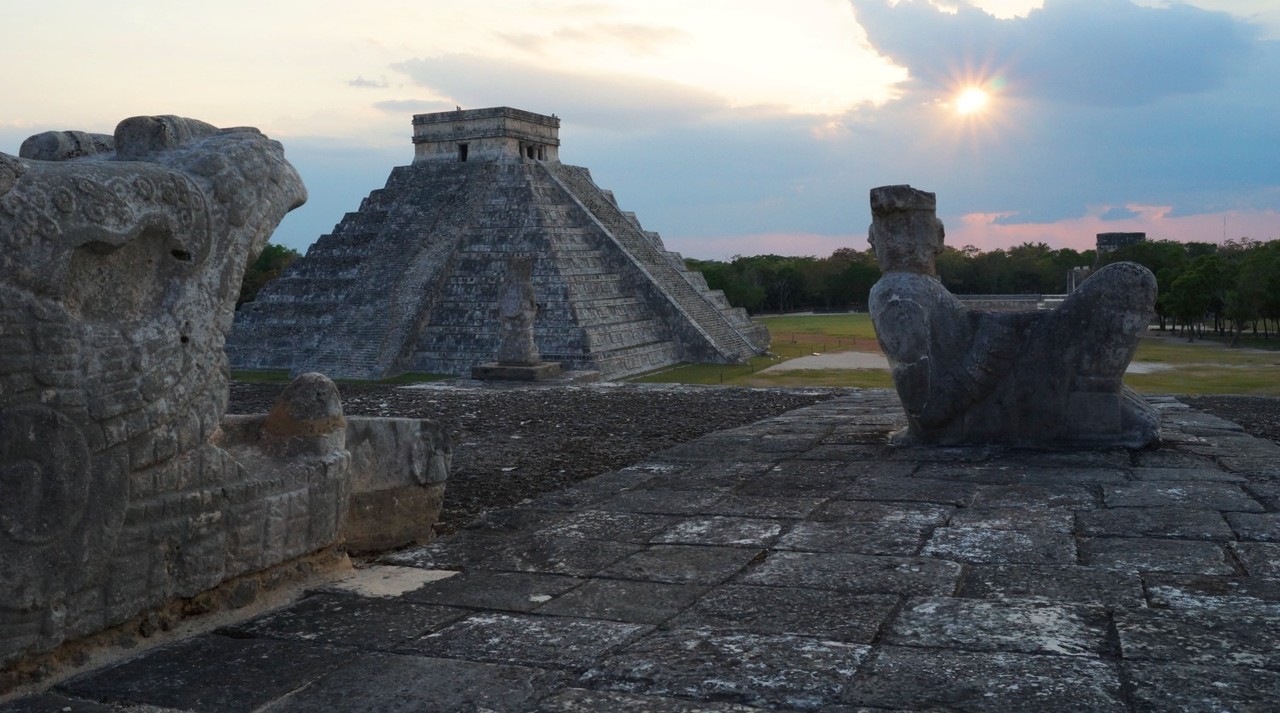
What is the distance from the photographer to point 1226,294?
121 feet

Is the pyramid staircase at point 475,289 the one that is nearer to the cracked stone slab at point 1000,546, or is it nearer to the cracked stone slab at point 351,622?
the cracked stone slab at point 1000,546

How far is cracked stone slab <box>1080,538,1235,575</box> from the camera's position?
4.51 meters

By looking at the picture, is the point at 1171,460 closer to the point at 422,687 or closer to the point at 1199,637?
the point at 1199,637

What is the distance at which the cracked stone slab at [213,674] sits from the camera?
3320 millimetres

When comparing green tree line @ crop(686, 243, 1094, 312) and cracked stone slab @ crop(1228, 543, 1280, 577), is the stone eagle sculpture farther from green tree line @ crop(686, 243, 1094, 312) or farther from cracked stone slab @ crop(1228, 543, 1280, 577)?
green tree line @ crop(686, 243, 1094, 312)

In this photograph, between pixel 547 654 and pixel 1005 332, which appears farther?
pixel 1005 332

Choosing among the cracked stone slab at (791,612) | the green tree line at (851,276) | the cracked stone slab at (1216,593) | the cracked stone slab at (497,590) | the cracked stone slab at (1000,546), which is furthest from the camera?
the green tree line at (851,276)

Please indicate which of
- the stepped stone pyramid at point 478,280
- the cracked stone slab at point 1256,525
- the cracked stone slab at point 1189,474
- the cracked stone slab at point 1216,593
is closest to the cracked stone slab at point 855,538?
the cracked stone slab at point 1216,593

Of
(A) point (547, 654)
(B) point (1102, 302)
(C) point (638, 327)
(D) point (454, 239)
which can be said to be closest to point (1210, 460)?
(B) point (1102, 302)

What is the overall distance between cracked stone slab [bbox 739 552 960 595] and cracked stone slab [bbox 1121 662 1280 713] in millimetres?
991

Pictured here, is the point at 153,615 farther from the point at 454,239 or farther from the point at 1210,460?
the point at 454,239

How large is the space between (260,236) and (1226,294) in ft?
127

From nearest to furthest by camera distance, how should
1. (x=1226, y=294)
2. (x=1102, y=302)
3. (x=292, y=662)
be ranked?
(x=292, y=662)
(x=1102, y=302)
(x=1226, y=294)

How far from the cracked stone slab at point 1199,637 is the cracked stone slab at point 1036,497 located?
73.5 inches
